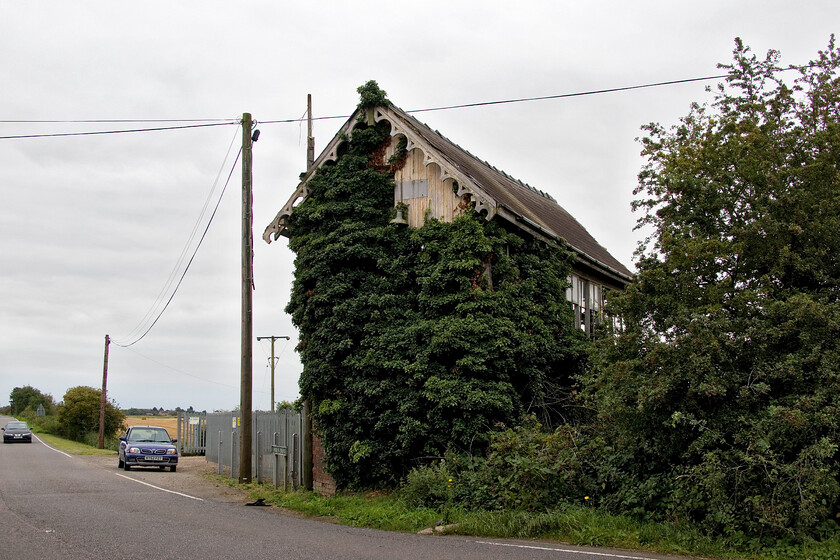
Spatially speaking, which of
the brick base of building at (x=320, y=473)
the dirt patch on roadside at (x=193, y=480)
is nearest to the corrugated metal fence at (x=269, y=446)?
the brick base of building at (x=320, y=473)

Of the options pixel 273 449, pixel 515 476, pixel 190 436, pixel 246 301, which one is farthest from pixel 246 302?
pixel 190 436

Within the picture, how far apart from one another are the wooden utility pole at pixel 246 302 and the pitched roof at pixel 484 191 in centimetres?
88

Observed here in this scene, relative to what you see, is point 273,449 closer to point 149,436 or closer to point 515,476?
point 515,476

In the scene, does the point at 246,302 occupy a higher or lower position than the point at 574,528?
higher

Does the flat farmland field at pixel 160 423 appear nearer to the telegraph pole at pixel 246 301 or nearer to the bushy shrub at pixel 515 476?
the telegraph pole at pixel 246 301

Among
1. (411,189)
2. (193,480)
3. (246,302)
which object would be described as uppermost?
(411,189)

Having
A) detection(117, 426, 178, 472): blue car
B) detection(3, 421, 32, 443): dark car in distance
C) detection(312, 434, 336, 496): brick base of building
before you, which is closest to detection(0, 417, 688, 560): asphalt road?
detection(312, 434, 336, 496): brick base of building

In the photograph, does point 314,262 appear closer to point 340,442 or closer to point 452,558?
point 340,442

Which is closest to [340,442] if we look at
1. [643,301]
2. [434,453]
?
[434,453]

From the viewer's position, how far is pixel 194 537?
35.8 ft

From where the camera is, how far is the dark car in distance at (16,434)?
165 ft

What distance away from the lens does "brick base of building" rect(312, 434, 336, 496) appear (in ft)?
57.7

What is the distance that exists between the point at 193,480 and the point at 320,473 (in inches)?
272

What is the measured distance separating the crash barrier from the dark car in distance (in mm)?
32436
